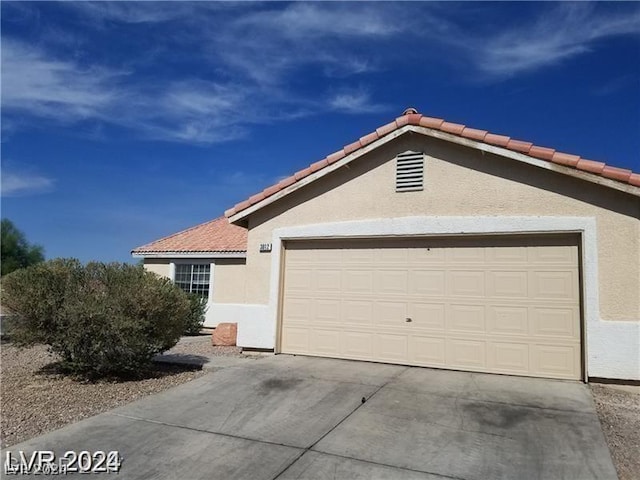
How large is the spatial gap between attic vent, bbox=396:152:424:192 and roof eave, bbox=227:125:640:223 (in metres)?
0.44

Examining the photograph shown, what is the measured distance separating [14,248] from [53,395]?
122 ft

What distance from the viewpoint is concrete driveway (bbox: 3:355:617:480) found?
205 inches

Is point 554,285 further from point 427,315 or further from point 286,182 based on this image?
point 286,182

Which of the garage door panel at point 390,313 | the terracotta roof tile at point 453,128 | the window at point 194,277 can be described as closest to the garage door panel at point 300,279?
the garage door panel at point 390,313

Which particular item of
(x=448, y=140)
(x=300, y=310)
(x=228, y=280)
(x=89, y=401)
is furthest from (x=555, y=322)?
(x=228, y=280)

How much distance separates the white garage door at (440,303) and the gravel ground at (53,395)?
9.25 ft

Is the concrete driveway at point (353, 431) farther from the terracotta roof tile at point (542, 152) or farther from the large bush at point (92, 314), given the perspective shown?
the terracotta roof tile at point (542, 152)

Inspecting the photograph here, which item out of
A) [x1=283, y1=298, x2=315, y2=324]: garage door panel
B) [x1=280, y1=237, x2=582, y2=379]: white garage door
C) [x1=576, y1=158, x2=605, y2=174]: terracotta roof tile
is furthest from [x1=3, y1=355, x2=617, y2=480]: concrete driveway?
[x1=576, y1=158, x2=605, y2=174]: terracotta roof tile

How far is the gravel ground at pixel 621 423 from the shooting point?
5230 mm

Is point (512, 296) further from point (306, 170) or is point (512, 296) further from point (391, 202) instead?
point (306, 170)

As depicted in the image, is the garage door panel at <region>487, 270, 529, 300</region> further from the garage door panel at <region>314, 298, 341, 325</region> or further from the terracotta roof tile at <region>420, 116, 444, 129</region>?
the garage door panel at <region>314, 298, 341, 325</region>

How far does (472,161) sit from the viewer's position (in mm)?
9516

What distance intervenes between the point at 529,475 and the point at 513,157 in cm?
561

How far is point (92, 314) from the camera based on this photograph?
8.45 meters
